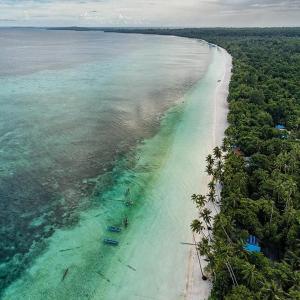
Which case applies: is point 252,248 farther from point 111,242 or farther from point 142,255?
point 111,242

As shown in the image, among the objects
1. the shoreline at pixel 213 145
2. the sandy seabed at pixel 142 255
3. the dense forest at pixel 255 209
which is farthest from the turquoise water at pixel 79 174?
the dense forest at pixel 255 209

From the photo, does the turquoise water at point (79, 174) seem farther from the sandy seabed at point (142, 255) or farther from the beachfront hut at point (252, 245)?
the beachfront hut at point (252, 245)

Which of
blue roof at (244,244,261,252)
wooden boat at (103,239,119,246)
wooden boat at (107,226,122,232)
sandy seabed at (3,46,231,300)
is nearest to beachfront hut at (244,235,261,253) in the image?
blue roof at (244,244,261,252)

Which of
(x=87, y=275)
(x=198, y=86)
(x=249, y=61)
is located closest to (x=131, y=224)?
(x=87, y=275)

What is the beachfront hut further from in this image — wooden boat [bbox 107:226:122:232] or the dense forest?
wooden boat [bbox 107:226:122:232]

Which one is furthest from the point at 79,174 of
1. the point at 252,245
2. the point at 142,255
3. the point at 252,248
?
the point at 252,248
